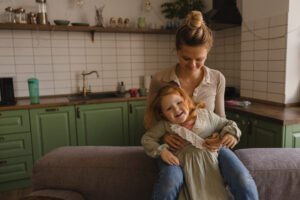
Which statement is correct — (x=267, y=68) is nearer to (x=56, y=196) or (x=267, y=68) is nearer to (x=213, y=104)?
(x=213, y=104)

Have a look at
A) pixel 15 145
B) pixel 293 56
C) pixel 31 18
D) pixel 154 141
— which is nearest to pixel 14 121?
pixel 15 145

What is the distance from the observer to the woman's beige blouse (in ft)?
4.39

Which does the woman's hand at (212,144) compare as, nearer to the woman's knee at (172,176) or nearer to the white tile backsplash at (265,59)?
the woman's knee at (172,176)

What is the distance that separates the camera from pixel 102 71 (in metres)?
3.24

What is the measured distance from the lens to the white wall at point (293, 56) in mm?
2166

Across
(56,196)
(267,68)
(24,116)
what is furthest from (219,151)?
(24,116)

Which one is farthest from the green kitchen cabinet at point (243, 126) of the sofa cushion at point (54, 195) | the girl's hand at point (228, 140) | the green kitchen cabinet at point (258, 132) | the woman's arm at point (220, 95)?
the sofa cushion at point (54, 195)

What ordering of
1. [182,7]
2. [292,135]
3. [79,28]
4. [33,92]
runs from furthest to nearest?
[182,7]
[79,28]
[33,92]
[292,135]

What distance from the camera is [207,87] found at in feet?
4.42

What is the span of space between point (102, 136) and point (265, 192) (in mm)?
1955

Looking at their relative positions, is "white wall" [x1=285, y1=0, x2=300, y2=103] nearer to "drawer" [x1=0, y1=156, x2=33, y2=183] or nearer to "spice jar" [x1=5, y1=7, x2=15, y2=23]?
"drawer" [x1=0, y1=156, x2=33, y2=183]

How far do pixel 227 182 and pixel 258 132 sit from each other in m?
1.12

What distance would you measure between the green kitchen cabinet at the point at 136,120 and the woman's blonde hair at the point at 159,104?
157 centimetres

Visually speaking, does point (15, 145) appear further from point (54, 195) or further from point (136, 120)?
point (54, 195)
